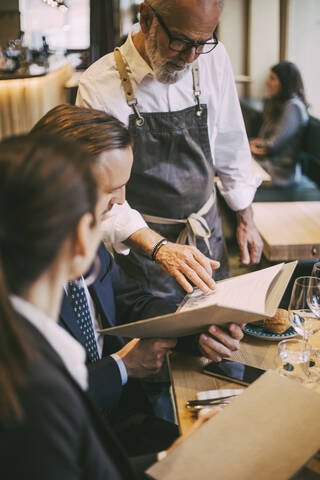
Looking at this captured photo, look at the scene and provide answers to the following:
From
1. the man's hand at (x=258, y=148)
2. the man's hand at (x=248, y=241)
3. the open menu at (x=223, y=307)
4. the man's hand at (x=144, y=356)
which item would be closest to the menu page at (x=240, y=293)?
Result: the open menu at (x=223, y=307)

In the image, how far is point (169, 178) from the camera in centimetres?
193

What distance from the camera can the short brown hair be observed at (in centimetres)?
140

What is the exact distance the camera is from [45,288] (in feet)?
2.56

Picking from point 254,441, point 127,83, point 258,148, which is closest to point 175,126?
point 127,83

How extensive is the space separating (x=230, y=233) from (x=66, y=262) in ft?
12.5

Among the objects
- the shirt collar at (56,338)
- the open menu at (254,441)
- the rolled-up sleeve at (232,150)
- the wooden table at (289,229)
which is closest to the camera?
the shirt collar at (56,338)

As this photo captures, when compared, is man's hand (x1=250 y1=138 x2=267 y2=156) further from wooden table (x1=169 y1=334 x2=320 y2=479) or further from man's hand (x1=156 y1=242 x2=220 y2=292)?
wooden table (x1=169 y1=334 x2=320 y2=479)

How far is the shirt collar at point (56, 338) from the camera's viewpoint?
0.75 metres

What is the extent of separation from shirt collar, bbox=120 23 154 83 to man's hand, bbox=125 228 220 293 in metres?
0.55

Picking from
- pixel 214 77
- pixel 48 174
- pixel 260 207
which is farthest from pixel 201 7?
pixel 260 207

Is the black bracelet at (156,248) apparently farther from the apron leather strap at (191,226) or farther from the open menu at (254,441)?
the open menu at (254,441)

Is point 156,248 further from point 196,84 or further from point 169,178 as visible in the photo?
point 196,84

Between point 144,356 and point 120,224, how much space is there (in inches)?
18.3

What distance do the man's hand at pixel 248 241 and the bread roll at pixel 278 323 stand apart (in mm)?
667
